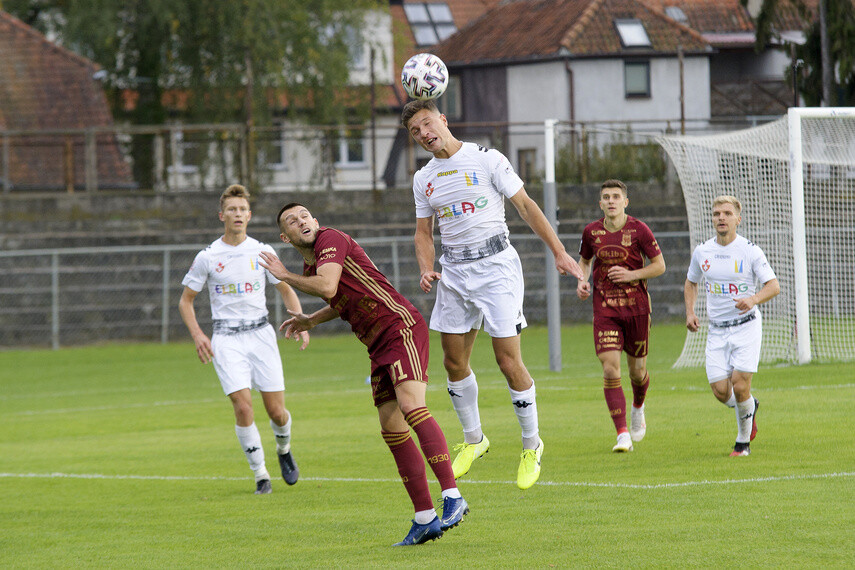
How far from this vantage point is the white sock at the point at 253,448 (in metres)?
9.58

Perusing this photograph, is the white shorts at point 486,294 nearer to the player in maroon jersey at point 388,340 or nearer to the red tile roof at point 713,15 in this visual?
the player in maroon jersey at point 388,340

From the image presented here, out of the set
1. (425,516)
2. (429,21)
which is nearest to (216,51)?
(429,21)

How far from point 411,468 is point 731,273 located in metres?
4.22

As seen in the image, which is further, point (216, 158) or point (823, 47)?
point (216, 158)

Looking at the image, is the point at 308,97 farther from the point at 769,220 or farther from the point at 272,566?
the point at 272,566

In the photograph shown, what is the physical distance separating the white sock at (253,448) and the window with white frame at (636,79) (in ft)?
119

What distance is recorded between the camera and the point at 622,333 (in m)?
10.6

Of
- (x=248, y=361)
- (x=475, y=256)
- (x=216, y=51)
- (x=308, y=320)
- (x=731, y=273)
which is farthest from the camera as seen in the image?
(x=216, y=51)

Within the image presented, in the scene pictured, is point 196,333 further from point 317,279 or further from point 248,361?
point 317,279

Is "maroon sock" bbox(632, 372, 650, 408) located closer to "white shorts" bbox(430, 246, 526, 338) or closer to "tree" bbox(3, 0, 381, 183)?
"white shorts" bbox(430, 246, 526, 338)

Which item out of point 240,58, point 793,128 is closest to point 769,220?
point 793,128

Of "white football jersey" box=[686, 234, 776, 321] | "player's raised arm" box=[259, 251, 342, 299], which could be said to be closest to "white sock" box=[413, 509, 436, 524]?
"player's raised arm" box=[259, 251, 342, 299]

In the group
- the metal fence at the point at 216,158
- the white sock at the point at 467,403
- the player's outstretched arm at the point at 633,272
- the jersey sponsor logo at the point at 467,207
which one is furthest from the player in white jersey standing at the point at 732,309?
the metal fence at the point at 216,158

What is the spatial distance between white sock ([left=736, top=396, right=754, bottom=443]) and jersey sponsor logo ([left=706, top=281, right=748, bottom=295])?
0.91 m
